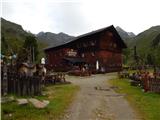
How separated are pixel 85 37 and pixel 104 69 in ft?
36.0

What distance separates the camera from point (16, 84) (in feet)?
60.6

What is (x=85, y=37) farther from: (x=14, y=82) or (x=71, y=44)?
(x=14, y=82)

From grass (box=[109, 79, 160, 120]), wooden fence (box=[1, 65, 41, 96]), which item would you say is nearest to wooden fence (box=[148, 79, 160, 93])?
grass (box=[109, 79, 160, 120])

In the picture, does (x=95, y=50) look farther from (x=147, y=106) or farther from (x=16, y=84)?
(x=147, y=106)

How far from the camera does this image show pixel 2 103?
566 inches

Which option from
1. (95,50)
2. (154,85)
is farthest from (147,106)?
(95,50)

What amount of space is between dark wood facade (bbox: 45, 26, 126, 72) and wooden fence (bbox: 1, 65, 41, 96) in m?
41.7

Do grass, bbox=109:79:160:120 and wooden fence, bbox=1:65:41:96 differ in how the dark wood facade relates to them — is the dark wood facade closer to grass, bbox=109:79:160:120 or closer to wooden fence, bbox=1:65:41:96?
grass, bbox=109:79:160:120

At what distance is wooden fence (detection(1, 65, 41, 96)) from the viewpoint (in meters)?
17.7

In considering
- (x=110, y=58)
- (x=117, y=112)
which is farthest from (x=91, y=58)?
(x=117, y=112)

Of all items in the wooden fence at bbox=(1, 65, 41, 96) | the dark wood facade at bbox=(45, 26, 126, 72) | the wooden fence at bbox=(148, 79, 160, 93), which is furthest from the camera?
the dark wood facade at bbox=(45, 26, 126, 72)

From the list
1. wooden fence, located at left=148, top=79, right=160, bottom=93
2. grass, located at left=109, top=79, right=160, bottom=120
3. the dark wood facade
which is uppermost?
the dark wood facade

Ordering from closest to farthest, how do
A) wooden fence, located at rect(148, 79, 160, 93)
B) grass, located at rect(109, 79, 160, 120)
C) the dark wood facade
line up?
grass, located at rect(109, 79, 160, 120)
wooden fence, located at rect(148, 79, 160, 93)
the dark wood facade

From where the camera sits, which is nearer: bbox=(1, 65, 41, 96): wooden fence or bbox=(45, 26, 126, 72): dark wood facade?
bbox=(1, 65, 41, 96): wooden fence
